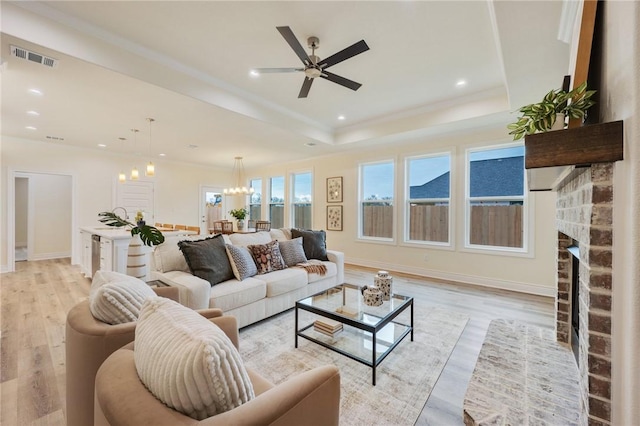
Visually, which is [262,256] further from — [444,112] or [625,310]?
[444,112]

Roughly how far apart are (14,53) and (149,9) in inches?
53.0

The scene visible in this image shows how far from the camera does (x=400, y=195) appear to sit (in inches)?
209

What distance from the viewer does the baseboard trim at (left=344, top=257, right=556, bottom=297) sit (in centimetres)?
388

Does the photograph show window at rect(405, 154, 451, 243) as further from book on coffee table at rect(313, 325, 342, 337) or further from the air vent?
the air vent

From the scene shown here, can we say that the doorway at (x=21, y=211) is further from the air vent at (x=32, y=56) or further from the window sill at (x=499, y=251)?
the window sill at (x=499, y=251)

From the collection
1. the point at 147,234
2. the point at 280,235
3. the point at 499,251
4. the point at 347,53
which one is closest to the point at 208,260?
the point at 147,234

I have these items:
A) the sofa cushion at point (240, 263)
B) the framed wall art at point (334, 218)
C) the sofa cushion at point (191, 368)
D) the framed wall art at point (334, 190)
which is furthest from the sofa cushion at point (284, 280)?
the framed wall art at point (334, 190)

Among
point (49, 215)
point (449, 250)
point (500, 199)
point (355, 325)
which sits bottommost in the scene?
point (355, 325)

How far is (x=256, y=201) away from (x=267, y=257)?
5695 millimetres

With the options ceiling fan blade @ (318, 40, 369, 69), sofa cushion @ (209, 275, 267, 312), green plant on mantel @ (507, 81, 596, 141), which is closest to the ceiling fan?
ceiling fan blade @ (318, 40, 369, 69)

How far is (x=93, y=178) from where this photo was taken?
6.12m

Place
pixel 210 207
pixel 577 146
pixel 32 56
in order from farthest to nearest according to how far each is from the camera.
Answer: pixel 210 207
pixel 32 56
pixel 577 146

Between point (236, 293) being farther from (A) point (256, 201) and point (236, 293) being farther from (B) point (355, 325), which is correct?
(A) point (256, 201)

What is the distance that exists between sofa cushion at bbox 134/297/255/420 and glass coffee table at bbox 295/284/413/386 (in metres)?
1.35
